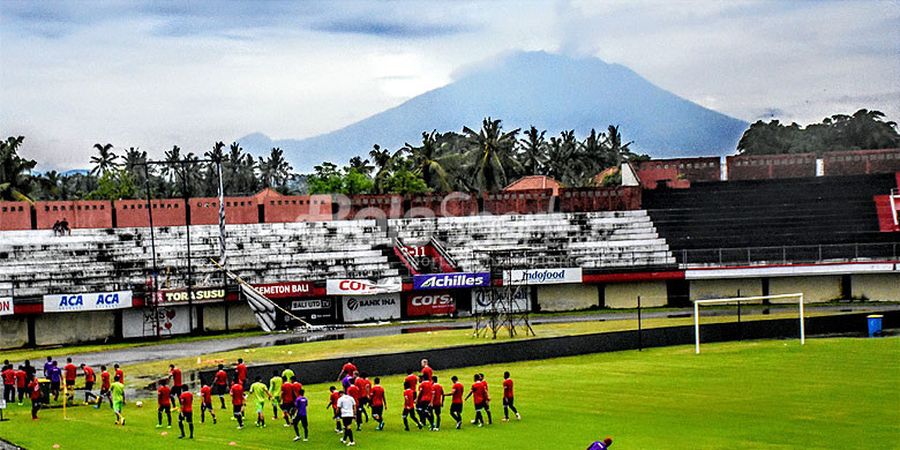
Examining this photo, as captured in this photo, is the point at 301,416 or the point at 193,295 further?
the point at 193,295

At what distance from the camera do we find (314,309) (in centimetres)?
6556

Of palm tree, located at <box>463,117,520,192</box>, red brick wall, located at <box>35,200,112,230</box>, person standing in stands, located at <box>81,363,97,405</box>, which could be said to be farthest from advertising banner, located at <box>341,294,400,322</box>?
palm tree, located at <box>463,117,520,192</box>

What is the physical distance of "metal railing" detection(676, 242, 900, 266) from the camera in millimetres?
67812

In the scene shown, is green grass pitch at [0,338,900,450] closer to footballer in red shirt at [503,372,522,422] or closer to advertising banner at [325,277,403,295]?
footballer in red shirt at [503,372,522,422]

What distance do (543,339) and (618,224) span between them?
1331 inches

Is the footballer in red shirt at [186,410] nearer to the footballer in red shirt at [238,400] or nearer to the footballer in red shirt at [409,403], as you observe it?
the footballer in red shirt at [238,400]

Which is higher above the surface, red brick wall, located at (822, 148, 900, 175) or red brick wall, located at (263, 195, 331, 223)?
red brick wall, located at (822, 148, 900, 175)

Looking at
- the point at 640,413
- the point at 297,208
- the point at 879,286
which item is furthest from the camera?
the point at 297,208

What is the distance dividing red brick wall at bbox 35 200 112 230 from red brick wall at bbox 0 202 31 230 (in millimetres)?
698

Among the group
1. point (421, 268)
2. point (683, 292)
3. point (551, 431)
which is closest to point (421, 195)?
point (421, 268)

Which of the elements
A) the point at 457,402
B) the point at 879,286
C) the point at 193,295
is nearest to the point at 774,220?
the point at 879,286

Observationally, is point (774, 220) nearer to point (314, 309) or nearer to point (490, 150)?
point (314, 309)

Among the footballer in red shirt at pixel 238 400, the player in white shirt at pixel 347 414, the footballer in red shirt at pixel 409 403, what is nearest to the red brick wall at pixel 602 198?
the footballer in red shirt at pixel 238 400

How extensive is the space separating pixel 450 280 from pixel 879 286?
25.7 m
